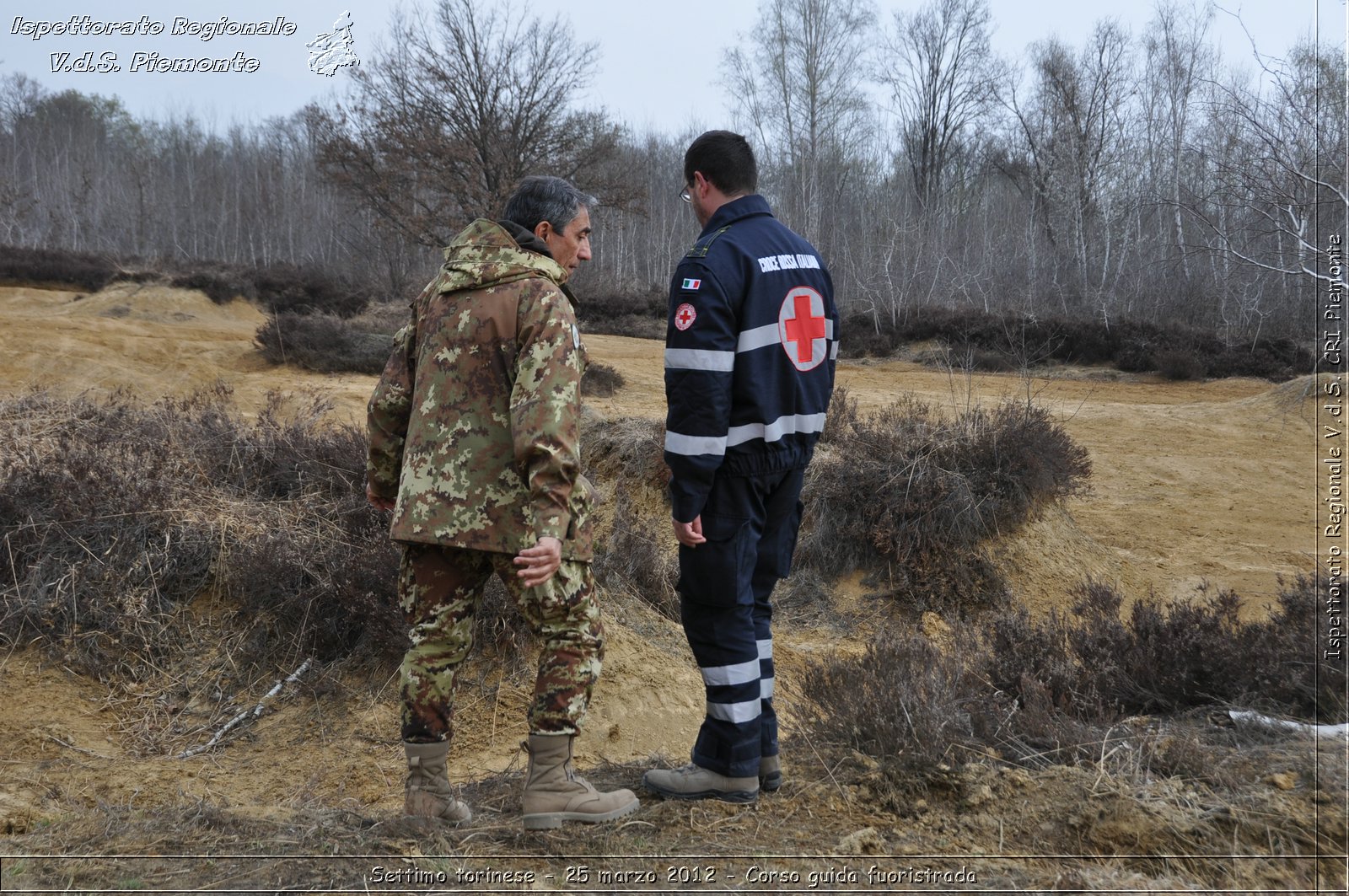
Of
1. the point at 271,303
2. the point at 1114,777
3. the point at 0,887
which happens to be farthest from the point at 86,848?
the point at 271,303

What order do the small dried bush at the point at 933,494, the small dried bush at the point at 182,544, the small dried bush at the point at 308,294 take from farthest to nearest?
the small dried bush at the point at 308,294 < the small dried bush at the point at 933,494 < the small dried bush at the point at 182,544

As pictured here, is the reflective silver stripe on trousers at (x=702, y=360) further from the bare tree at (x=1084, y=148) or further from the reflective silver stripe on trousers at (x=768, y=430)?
the bare tree at (x=1084, y=148)

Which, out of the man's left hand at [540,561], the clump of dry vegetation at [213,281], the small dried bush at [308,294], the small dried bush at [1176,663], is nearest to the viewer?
the man's left hand at [540,561]

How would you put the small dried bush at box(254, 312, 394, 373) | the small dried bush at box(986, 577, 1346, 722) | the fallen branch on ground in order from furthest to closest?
the small dried bush at box(254, 312, 394, 373) → the fallen branch on ground → the small dried bush at box(986, 577, 1346, 722)

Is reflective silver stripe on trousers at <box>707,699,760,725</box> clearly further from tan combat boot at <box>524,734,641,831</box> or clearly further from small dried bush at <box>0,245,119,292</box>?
small dried bush at <box>0,245,119,292</box>

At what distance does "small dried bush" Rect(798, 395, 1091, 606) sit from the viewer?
6.99 m

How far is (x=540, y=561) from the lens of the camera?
259 centimetres

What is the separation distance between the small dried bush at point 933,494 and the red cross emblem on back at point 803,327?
4.22 meters

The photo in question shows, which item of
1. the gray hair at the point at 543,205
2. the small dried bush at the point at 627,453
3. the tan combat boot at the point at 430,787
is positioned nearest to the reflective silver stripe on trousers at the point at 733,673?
the tan combat boot at the point at 430,787

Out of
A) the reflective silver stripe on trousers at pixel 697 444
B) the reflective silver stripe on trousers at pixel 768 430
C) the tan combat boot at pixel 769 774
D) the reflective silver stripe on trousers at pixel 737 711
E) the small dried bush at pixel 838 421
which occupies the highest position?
the reflective silver stripe on trousers at pixel 768 430

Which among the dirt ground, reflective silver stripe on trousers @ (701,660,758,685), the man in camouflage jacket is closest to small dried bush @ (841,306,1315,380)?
the dirt ground

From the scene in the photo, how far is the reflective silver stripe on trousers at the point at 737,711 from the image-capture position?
9.91 feet

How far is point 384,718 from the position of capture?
4.69 meters

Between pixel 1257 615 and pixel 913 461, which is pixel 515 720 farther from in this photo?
pixel 1257 615
